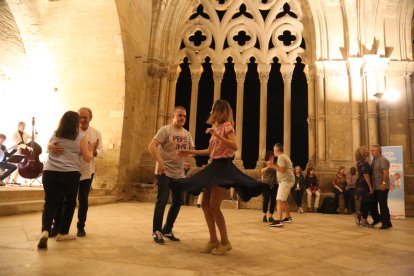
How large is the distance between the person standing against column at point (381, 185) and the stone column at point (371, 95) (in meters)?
3.47

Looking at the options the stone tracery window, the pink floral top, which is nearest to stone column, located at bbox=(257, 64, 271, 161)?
the stone tracery window

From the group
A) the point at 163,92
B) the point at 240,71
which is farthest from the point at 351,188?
the point at 163,92

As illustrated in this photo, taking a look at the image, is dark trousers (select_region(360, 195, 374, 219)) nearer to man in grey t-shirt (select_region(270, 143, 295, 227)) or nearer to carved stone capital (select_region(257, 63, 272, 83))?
man in grey t-shirt (select_region(270, 143, 295, 227))

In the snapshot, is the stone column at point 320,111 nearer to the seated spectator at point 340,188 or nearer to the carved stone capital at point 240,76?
the seated spectator at point 340,188

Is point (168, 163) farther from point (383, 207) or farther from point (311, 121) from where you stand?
point (311, 121)

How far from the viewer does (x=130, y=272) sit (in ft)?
6.55

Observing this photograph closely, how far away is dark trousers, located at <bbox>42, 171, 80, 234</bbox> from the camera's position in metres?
2.75

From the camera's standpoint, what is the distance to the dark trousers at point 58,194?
275 centimetres

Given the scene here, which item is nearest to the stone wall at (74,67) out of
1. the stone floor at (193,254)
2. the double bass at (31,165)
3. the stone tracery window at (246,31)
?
the double bass at (31,165)

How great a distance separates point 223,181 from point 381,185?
366 cm

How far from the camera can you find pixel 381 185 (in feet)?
16.4

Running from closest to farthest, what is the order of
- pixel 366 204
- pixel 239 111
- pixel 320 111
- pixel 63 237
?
1. pixel 63 237
2. pixel 366 204
3. pixel 320 111
4. pixel 239 111

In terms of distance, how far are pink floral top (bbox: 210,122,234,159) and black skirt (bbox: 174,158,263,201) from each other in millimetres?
43

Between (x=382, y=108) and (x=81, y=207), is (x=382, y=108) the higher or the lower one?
the higher one
